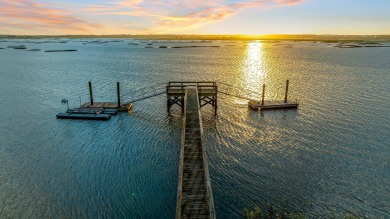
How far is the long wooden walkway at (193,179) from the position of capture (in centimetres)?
1314

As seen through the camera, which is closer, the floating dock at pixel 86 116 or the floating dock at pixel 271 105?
the floating dock at pixel 86 116

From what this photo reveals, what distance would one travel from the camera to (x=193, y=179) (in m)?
15.4

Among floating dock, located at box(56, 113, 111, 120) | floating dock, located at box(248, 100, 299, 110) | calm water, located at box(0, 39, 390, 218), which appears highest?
floating dock, located at box(248, 100, 299, 110)

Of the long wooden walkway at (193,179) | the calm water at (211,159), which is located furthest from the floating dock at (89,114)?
the long wooden walkway at (193,179)

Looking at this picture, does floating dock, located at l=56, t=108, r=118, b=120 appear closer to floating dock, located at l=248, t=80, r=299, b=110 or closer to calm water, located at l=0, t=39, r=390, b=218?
calm water, located at l=0, t=39, r=390, b=218

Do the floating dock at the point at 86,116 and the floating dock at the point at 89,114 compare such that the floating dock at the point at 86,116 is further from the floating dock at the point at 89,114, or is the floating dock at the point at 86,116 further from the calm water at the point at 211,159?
the calm water at the point at 211,159

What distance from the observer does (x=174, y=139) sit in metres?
25.7

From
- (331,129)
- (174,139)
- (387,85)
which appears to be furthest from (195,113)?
(387,85)

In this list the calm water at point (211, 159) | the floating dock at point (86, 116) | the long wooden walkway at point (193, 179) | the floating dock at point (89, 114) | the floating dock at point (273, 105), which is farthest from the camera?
the floating dock at point (273, 105)

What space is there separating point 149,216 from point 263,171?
8.75 metres

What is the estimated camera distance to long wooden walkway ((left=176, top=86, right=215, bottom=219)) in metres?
13.1

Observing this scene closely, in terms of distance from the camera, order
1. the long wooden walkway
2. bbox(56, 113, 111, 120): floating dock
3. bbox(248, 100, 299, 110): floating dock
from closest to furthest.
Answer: the long wooden walkway → bbox(56, 113, 111, 120): floating dock → bbox(248, 100, 299, 110): floating dock

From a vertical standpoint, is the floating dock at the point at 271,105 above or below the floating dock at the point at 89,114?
above

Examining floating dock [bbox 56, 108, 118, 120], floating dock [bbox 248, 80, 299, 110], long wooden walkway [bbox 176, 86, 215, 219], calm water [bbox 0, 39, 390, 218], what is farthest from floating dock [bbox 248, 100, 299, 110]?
floating dock [bbox 56, 108, 118, 120]
